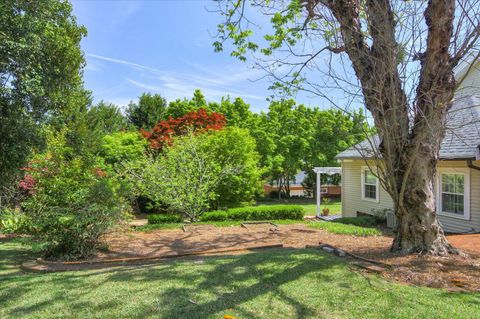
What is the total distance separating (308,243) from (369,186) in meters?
8.56

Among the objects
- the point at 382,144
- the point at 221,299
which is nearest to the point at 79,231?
the point at 221,299

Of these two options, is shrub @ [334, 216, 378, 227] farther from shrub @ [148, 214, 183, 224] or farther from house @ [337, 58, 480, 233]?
shrub @ [148, 214, 183, 224]

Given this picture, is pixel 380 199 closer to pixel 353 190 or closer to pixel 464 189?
pixel 353 190

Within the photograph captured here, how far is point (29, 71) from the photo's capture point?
29.6 feet

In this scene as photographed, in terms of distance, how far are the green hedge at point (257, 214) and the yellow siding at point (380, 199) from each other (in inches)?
149

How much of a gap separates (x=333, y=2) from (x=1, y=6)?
770 centimetres

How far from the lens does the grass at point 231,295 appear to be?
337 centimetres

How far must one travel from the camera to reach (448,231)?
34.6ft

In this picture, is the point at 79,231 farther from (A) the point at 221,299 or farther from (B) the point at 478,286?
(B) the point at 478,286

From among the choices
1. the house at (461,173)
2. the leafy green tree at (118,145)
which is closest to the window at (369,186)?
the house at (461,173)

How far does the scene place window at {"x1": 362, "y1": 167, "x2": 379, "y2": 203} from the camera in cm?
1466

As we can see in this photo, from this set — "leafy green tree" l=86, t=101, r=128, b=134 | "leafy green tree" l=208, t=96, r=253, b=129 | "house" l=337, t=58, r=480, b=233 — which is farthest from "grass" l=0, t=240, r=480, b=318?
"leafy green tree" l=208, t=96, r=253, b=129

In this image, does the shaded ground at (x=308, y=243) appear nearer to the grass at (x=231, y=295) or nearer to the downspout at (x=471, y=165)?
the grass at (x=231, y=295)

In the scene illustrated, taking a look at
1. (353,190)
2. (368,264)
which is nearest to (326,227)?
(368,264)
